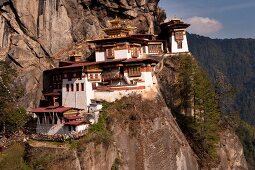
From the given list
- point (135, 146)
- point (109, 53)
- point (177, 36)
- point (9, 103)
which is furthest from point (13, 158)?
point (177, 36)

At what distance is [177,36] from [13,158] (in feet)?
115

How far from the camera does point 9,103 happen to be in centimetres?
5338

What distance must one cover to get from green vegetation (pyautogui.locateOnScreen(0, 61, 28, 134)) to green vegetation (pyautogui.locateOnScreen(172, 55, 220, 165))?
23223mm

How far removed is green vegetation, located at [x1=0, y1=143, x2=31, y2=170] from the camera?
43.3 meters

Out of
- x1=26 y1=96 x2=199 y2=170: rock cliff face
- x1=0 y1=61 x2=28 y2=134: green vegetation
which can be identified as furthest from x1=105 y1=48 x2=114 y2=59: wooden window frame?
x1=0 y1=61 x2=28 y2=134: green vegetation

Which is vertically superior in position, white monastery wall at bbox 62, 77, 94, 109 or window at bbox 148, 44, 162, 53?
window at bbox 148, 44, 162, 53

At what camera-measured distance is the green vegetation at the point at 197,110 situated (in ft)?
193

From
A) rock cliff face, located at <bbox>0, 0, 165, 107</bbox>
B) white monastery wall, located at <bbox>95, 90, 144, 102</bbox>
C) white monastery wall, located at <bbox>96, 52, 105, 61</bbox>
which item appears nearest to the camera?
white monastery wall, located at <bbox>95, 90, 144, 102</bbox>

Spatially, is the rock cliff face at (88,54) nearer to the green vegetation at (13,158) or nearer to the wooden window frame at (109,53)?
the green vegetation at (13,158)

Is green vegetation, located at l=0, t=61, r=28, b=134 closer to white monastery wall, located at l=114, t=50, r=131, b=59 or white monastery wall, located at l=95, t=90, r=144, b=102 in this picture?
white monastery wall, located at l=95, t=90, r=144, b=102

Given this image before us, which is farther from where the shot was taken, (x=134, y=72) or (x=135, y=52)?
(x=135, y=52)

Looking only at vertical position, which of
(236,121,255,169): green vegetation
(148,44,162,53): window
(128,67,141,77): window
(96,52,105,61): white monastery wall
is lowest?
Answer: (236,121,255,169): green vegetation

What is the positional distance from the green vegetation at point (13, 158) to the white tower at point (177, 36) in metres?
31.7

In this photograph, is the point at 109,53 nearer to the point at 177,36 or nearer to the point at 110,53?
the point at 110,53
